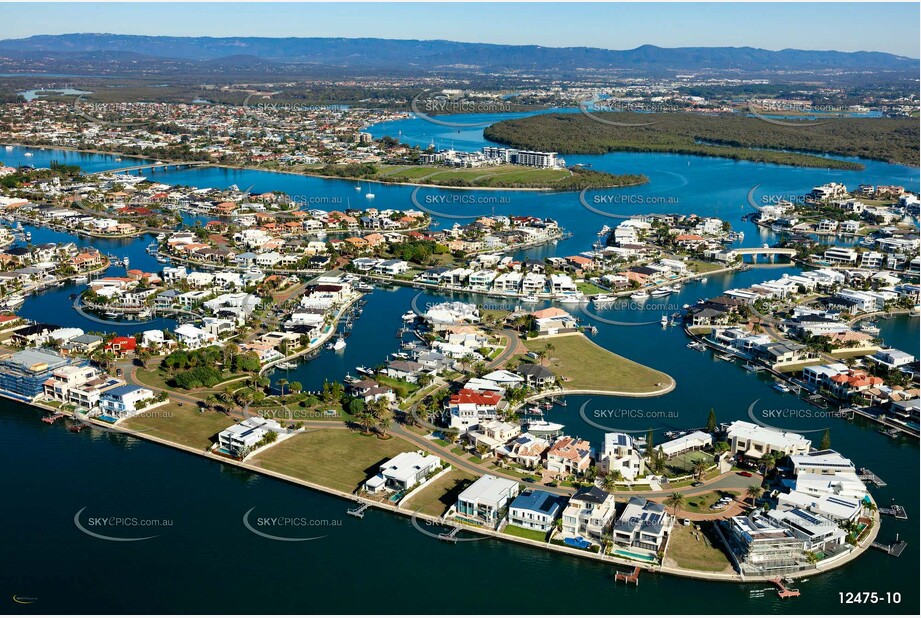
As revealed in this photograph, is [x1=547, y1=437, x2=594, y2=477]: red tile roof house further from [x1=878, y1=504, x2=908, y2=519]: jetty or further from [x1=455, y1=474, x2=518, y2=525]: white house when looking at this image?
[x1=878, y1=504, x2=908, y2=519]: jetty

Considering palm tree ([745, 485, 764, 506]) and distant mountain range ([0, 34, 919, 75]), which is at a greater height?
distant mountain range ([0, 34, 919, 75])

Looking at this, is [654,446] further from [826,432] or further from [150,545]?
[150,545]

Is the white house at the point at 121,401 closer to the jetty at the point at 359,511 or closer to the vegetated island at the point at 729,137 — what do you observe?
the jetty at the point at 359,511

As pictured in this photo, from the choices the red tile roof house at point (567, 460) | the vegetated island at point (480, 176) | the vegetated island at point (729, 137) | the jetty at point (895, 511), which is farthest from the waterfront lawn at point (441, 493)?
the vegetated island at point (729, 137)

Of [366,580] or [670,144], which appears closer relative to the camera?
[366,580]

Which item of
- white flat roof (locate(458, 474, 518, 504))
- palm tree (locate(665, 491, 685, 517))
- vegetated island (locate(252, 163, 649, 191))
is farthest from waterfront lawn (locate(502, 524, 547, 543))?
vegetated island (locate(252, 163, 649, 191))

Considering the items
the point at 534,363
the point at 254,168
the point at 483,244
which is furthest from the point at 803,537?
the point at 254,168

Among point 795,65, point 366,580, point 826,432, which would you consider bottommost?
point 366,580

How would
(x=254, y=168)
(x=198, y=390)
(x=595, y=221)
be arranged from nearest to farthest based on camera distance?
1. (x=198, y=390)
2. (x=595, y=221)
3. (x=254, y=168)
